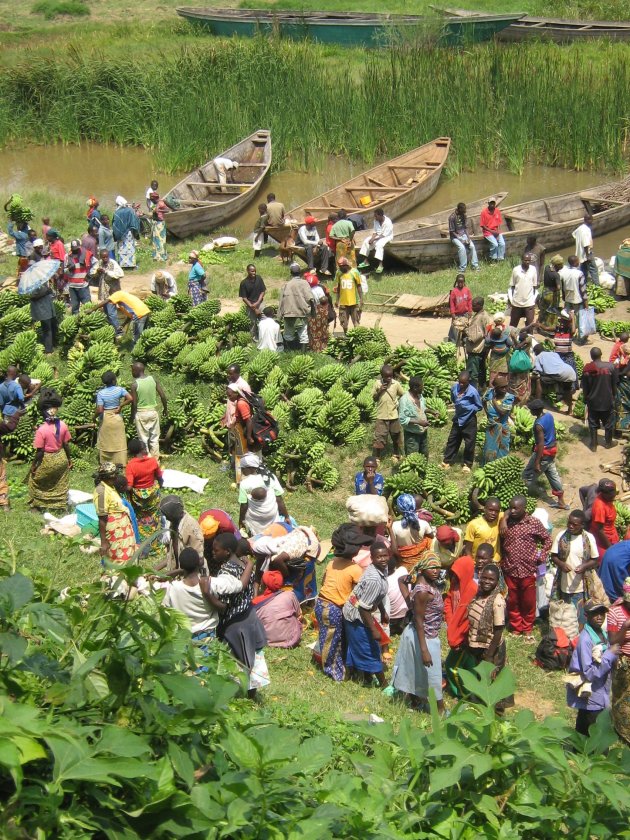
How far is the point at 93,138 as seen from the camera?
98.4ft

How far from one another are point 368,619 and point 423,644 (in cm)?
54

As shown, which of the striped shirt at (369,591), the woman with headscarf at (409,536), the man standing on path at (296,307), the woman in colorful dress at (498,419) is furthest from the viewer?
the man standing on path at (296,307)

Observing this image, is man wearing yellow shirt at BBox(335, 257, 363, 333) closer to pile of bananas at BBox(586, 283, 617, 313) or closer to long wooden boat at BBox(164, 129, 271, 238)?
pile of bananas at BBox(586, 283, 617, 313)

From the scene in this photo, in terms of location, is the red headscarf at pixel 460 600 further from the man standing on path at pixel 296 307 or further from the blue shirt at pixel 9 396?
the man standing on path at pixel 296 307

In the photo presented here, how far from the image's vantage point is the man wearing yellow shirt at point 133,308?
1539 cm

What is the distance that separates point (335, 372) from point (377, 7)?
3175cm

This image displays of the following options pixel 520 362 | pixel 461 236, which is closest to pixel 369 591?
pixel 520 362

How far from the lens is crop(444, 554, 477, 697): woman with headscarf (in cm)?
823

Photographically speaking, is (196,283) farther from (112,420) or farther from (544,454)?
(544,454)

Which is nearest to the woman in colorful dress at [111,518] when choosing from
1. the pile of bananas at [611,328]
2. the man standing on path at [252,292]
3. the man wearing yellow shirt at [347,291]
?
the man standing on path at [252,292]

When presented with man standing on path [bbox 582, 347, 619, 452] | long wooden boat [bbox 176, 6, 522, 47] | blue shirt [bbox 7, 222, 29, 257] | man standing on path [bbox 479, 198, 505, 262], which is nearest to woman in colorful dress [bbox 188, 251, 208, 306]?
blue shirt [bbox 7, 222, 29, 257]

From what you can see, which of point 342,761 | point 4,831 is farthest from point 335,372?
point 4,831

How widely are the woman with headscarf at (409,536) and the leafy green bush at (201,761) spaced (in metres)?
5.01

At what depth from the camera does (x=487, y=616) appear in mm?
7984
